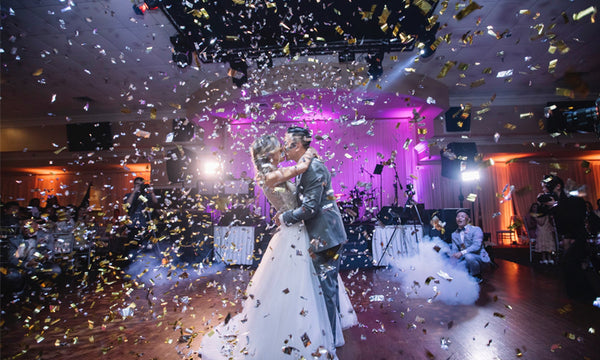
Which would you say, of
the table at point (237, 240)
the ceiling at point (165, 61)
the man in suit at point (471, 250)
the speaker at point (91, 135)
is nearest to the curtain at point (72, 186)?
the speaker at point (91, 135)

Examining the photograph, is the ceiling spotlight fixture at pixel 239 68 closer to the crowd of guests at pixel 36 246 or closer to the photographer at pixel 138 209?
the photographer at pixel 138 209

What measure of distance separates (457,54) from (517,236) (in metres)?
7.76

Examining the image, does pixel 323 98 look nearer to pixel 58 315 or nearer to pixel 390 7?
pixel 390 7

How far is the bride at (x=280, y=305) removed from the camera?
2.04 metres

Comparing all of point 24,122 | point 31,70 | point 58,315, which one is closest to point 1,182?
point 24,122

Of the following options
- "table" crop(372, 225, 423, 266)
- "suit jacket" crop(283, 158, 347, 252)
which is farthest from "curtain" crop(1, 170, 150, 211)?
"suit jacket" crop(283, 158, 347, 252)

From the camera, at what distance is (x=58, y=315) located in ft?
11.3

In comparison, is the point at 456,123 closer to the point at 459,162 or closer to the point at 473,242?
the point at 459,162

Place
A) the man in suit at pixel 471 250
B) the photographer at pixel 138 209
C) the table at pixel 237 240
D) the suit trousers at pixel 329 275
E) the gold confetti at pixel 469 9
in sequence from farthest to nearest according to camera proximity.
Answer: the table at pixel 237 240
the photographer at pixel 138 209
the man in suit at pixel 471 250
the suit trousers at pixel 329 275
the gold confetti at pixel 469 9

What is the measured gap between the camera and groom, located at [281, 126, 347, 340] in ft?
7.32

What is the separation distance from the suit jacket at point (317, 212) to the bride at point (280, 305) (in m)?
0.07

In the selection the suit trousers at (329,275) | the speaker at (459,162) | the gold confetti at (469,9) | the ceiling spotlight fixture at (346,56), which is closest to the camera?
the gold confetti at (469,9)

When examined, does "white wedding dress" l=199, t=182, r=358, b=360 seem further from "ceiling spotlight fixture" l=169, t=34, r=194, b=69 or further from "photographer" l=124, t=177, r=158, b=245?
"photographer" l=124, t=177, r=158, b=245

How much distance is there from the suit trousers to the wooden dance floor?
1.28 feet
